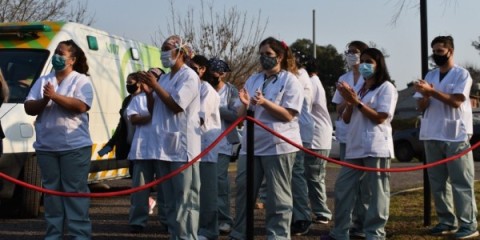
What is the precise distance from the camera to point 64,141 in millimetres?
7227

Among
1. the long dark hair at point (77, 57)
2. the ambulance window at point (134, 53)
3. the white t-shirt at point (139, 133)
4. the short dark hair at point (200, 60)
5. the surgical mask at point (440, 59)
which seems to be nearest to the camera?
the long dark hair at point (77, 57)

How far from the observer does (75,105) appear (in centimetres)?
719

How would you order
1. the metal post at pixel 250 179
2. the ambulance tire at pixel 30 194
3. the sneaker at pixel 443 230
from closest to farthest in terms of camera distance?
the metal post at pixel 250 179, the sneaker at pixel 443 230, the ambulance tire at pixel 30 194

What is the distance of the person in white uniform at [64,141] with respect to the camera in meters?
7.25

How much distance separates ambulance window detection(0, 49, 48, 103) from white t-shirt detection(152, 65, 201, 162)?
11.8 ft

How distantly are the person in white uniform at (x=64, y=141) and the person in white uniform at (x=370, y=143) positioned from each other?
2.30 m

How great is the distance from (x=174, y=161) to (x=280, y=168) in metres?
0.95

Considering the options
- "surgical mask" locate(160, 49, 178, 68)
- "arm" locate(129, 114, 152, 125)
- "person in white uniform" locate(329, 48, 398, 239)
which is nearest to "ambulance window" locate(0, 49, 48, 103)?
"arm" locate(129, 114, 152, 125)

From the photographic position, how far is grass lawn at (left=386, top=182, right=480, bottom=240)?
333 inches

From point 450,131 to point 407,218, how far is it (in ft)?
5.62

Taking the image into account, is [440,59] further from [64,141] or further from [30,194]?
[30,194]

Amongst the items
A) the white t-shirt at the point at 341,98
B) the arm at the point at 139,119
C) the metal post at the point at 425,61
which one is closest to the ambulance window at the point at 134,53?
the arm at the point at 139,119

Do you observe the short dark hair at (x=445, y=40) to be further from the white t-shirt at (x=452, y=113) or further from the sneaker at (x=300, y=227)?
the sneaker at (x=300, y=227)

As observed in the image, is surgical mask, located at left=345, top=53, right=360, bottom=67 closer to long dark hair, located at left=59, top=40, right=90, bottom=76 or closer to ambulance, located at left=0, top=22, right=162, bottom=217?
long dark hair, located at left=59, top=40, right=90, bottom=76
